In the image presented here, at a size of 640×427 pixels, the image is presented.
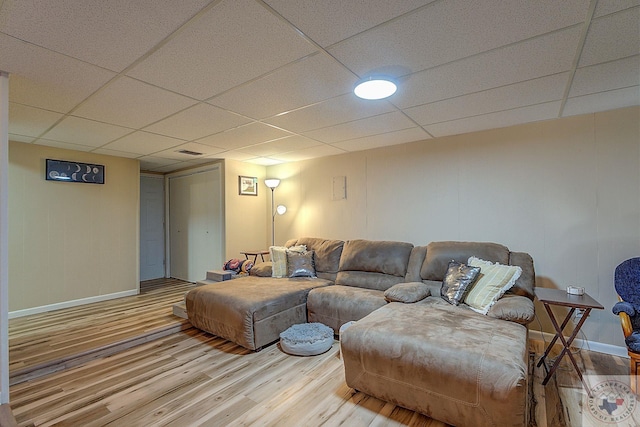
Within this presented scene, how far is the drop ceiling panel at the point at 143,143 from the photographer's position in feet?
11.1

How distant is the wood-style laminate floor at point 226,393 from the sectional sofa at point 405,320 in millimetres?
202

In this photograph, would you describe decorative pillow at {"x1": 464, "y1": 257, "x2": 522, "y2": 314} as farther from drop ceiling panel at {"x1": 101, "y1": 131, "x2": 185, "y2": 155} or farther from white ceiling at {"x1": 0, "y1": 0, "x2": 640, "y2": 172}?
drop ceiling panel at {"x1": 101, "y1": 131, "x2": 185, "y2": 155}

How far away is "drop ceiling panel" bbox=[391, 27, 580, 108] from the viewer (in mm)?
1624

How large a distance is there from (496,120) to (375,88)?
1.64 m

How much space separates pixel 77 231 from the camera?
4.17m

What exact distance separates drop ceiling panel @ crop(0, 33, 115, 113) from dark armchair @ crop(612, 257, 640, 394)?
4.00 metres

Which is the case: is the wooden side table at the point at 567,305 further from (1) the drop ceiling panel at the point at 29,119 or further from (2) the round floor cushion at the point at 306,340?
(1) the drop ceiling panel at the point at 29,119

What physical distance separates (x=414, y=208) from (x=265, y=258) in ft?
9.19

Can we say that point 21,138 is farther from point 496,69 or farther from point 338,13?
point 496,69

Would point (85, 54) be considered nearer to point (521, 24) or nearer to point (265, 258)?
point (521, 24)

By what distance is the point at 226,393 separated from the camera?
2146 millimetres

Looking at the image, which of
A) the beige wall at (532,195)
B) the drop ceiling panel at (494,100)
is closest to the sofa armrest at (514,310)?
the beige wall at (532,195)

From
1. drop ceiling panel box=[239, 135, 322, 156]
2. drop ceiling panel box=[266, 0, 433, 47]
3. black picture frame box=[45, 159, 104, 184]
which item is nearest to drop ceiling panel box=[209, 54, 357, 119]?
drop ceiling panel box=[266, 0, 433, 47]

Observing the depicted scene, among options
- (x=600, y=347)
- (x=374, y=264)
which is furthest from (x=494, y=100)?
(x=600, y=347)
